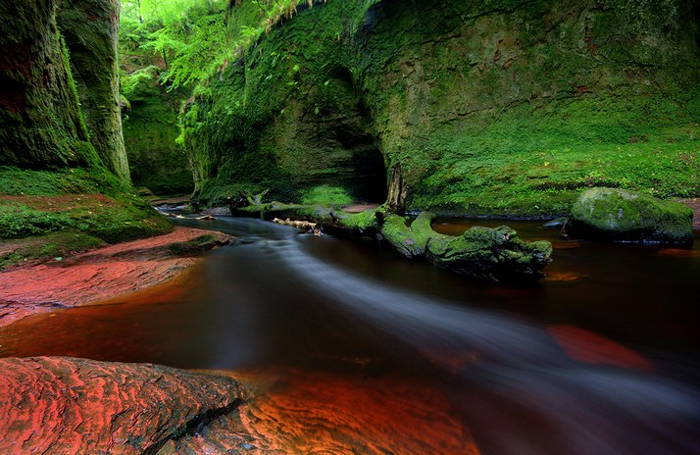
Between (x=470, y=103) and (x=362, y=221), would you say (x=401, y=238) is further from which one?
(x=470, y=103)

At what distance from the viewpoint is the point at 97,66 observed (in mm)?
7035

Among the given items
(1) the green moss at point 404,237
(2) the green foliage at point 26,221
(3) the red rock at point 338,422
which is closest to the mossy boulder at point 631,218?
(1) the green moss at point 404,237

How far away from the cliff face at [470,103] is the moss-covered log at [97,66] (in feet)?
21.0

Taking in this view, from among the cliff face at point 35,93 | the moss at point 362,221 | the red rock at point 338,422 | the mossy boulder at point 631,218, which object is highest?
the cliff face at point 35,93

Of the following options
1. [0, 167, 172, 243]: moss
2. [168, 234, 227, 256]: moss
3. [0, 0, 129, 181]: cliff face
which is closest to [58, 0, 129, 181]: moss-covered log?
[0, 0, 129, 181]: cliff face

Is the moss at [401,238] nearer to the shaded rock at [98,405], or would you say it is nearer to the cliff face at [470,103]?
the cliff face at [470,103]

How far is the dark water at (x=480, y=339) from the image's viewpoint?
1437 millimetres

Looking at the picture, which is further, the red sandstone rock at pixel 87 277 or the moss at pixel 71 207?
the moss at pixel 71 207

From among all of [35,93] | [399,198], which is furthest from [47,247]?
→ [399,198]

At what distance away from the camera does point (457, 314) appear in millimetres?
2592

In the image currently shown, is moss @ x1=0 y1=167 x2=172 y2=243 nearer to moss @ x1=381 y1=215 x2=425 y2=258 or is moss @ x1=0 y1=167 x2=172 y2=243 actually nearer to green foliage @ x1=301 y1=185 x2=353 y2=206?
moss @ x1=381 y1=215 x2=425 y2=258

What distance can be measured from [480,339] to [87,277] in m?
3.63

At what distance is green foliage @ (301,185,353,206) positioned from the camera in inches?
510

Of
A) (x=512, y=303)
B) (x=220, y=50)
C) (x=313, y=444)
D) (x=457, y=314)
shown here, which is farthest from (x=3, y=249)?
(x=220, y=50)
